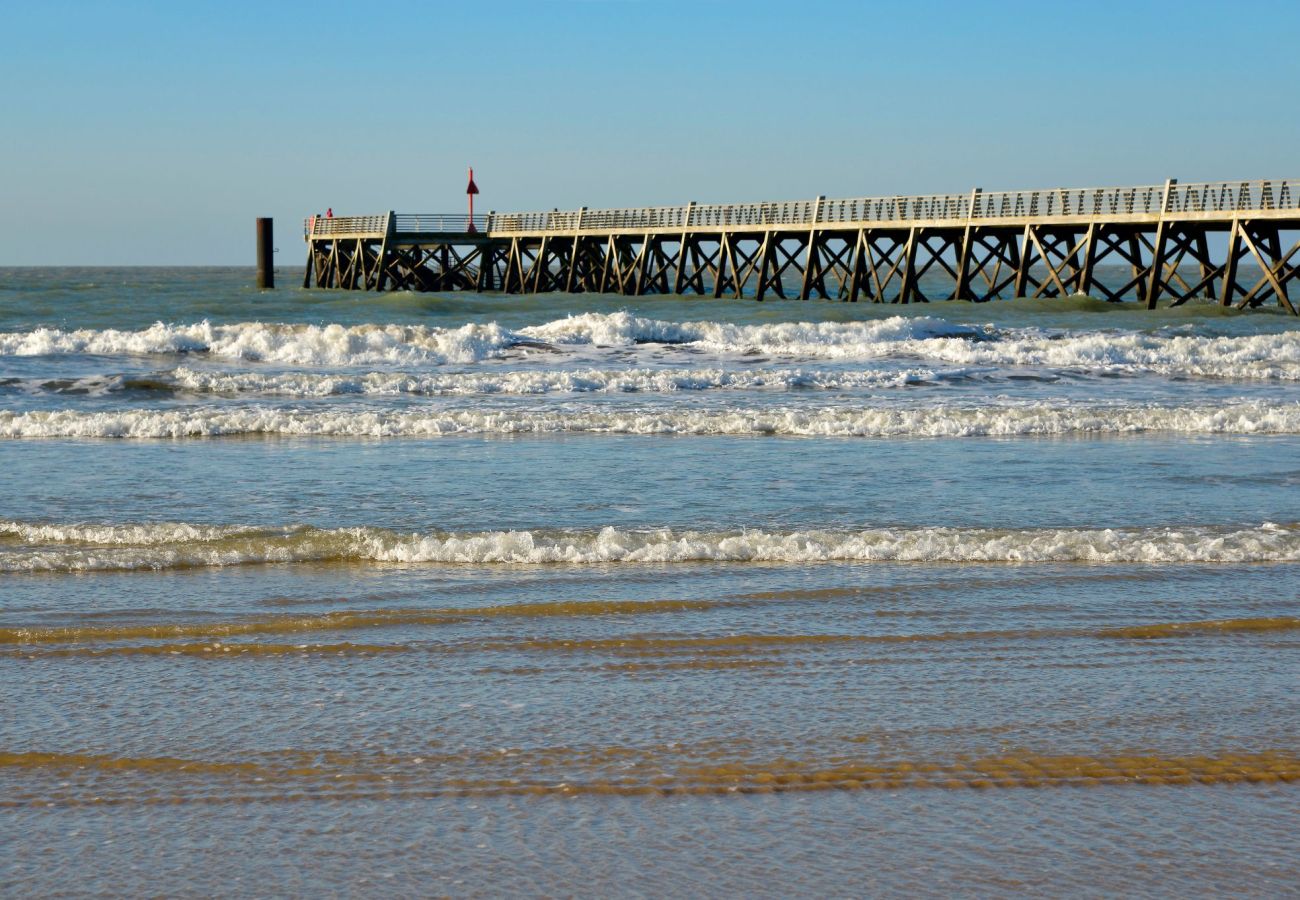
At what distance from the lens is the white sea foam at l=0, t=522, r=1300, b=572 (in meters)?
6.93

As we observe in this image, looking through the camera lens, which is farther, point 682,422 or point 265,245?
point 265,245

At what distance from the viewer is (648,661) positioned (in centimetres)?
501

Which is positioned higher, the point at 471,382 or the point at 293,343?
the point at 293,343

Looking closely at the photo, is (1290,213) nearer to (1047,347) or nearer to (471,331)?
(1047,347)

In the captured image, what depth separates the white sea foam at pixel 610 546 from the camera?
22.7 ft

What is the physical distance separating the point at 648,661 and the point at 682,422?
847cm

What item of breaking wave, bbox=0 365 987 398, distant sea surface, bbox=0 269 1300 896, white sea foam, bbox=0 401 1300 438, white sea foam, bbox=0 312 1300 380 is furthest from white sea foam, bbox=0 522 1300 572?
white sea foam, bbox=0 312 1300 380

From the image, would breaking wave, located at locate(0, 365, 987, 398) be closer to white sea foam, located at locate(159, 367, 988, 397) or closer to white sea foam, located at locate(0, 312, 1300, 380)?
white sea foam, located at locate(159, 367, 988, 397)

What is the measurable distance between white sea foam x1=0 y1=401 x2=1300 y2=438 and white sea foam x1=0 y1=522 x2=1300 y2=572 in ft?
17.9

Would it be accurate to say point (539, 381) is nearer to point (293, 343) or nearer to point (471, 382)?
point (471, 382)

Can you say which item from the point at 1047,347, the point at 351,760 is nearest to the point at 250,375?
the point at 1047,347

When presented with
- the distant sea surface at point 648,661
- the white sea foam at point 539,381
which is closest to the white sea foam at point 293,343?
the white sea foam at point 539,381

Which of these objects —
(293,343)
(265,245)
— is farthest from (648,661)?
(265,245)

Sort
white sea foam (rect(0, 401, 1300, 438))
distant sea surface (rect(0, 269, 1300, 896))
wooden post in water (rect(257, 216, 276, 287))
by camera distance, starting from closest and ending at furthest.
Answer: distant sea surface (rect(0, 269, 1300, 896)) → white sea foam (rect(0, 401, 1300, 438)) → wooden post in water (rect(257, 216, 276, 287))
